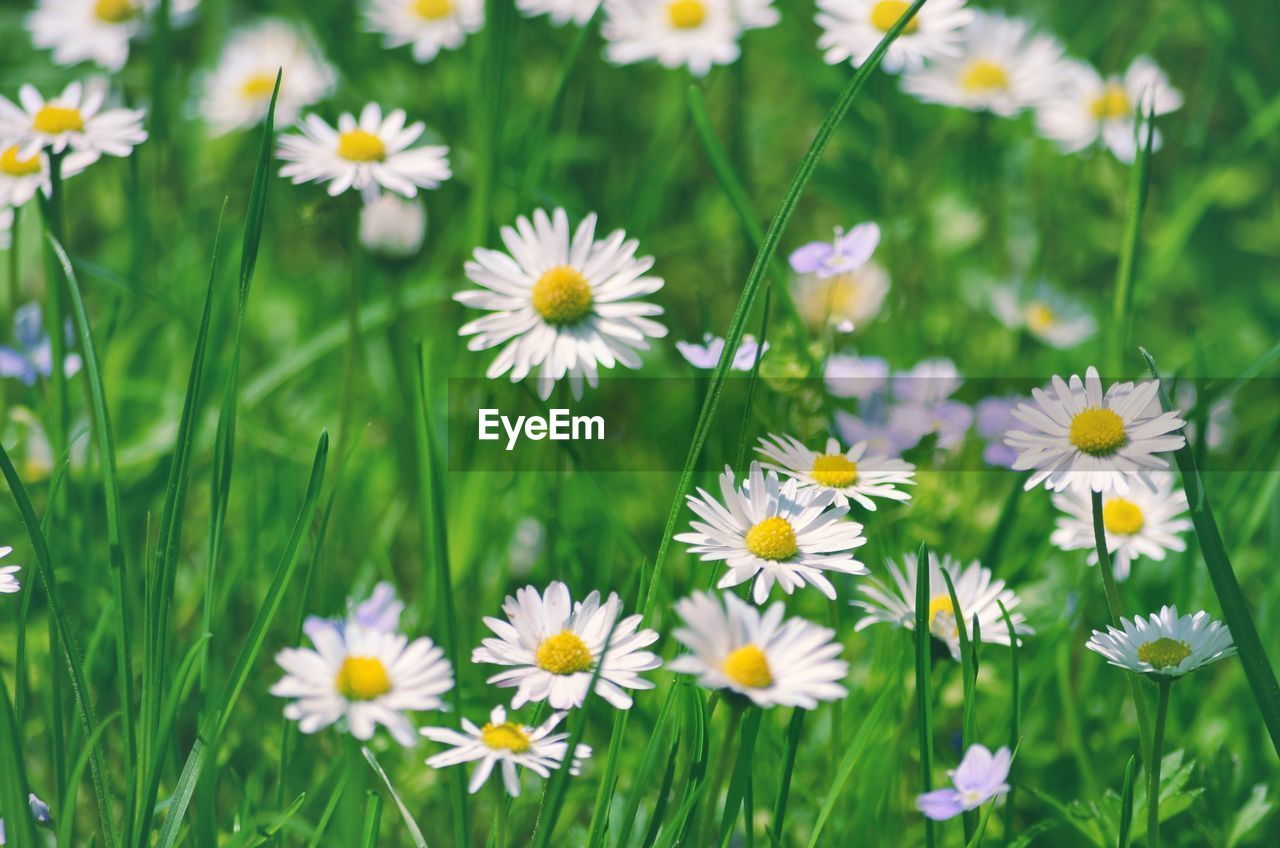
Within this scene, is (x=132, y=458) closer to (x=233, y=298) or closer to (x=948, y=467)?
(x=233, y=298)

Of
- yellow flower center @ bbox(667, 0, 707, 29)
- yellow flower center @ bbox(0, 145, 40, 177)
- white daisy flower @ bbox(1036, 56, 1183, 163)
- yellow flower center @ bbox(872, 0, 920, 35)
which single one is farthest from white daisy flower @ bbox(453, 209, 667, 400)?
white daisy flower @ bbox(1036, 56, 1183, 163)

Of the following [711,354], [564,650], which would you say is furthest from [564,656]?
[711,354]

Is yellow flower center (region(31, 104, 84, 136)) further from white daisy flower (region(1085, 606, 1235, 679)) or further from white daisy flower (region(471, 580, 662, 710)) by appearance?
white daisy flower (region(1085, 606, 1235, 679))

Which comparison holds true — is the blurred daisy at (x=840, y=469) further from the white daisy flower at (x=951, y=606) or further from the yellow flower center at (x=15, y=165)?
the yellow flower center at (x=15, y=165)

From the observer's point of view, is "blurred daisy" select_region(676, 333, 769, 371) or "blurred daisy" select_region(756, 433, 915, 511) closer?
"blurred daisy" select_region(756, 433, 915, 511)

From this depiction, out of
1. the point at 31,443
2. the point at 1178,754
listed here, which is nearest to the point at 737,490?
the point at 1178,754

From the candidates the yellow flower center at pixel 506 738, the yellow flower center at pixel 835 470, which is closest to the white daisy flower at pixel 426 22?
the yellow flower center at pixel 835 470
